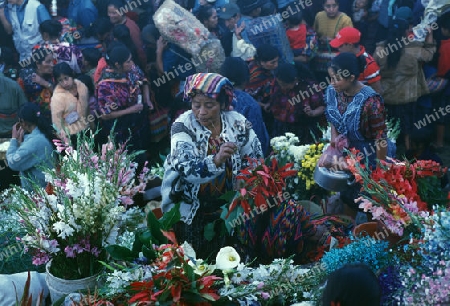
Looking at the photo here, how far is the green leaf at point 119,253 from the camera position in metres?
2.55

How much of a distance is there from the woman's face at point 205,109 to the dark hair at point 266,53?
2.34m

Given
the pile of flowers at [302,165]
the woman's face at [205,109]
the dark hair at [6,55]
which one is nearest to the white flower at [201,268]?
the woman's face at [205,109]

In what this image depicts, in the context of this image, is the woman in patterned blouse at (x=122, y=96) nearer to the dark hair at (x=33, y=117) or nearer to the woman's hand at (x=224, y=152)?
the dark hair at (x=33, y=117)

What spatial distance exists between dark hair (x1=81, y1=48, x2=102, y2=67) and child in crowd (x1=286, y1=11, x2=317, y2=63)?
2.06 meters

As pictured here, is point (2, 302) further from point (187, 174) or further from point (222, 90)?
point (222, 90)

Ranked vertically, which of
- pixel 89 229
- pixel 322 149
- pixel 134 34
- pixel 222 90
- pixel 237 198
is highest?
pixel 134 34

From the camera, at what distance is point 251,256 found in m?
3.00

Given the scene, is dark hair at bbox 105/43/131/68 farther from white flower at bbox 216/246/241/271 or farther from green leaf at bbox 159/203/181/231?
white flower at bbox 216/246/241/271

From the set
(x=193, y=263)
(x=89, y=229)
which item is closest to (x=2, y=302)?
(x=89, y=229)

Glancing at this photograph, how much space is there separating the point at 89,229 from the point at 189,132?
921 millimetres

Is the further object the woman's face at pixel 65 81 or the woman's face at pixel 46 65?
the woman's face at pixel 46 65

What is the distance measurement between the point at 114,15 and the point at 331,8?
238 cm

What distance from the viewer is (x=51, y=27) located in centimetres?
597

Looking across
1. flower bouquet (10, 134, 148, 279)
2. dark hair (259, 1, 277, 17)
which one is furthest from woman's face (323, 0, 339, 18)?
flower bouquet (10, 134, 148, 279)
